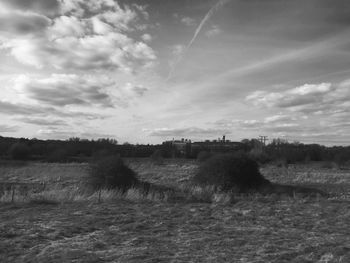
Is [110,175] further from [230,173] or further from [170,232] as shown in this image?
[170,232]

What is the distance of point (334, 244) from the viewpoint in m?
8.93

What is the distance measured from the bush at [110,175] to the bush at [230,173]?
14.1 ft

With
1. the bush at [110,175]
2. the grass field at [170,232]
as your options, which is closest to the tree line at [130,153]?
the bush at [110,175]

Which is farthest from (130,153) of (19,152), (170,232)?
(170,232)

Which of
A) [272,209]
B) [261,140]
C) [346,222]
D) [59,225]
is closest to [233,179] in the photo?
[272,209]

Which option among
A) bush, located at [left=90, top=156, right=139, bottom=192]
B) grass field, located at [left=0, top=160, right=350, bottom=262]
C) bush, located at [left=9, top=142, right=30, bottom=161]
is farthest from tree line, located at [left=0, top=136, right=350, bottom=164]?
grass field, located at [left=0, top=160, right=350, bottom=262]

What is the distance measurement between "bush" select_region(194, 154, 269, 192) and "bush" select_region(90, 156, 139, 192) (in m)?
4.29

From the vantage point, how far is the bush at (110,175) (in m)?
24.3

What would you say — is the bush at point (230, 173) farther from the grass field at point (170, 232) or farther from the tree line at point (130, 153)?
the tree line at point (130, 153)

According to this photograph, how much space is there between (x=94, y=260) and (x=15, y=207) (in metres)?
8.50

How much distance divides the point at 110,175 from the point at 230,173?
6.98m

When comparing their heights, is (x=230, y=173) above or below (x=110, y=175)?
above

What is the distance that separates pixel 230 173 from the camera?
83.8 ft

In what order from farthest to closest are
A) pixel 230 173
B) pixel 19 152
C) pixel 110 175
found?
pixel 19 152
pixel 230 173
pixel 110 175
